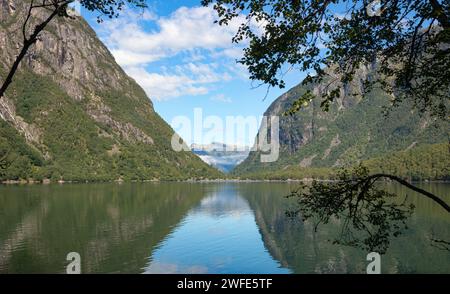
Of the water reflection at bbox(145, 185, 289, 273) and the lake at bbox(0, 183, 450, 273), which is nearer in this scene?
the water reflection at bbox(145, 185, 289, 273)

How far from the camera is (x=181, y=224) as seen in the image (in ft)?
251

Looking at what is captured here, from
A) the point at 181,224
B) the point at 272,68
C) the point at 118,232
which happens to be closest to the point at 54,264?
the point at 118,232

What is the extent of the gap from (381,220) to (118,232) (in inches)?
2292

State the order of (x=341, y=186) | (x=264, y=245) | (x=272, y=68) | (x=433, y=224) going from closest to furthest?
1. (x=272, y=68)
2. (x=341, y=186)
3. (x=264, y=245)
4. (x=433, y=224)

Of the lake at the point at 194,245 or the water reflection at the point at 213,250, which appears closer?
the water reflection at the point at 213,250

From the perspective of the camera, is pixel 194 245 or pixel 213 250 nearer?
pixel 213 250

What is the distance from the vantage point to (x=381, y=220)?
1296 centimetres
